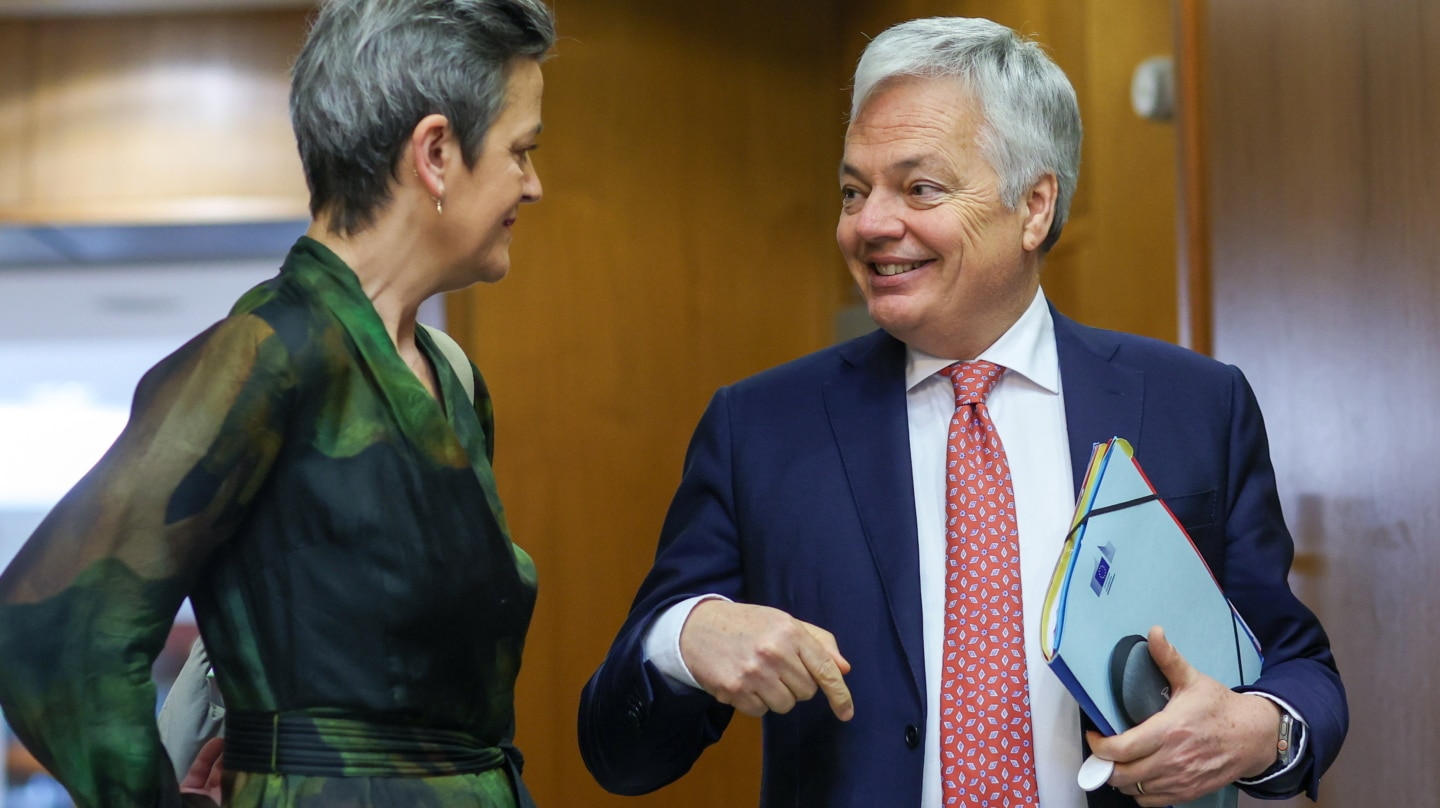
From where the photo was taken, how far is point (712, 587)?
176cm

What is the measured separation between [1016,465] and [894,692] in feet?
1.00

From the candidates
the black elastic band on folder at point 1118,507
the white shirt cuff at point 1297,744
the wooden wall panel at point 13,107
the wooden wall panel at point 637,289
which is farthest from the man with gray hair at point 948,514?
the wooden wall panel at point 13,107

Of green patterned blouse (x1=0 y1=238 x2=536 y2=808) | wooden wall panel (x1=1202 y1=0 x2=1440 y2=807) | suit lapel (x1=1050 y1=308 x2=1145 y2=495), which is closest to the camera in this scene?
green patterned blouse (x1=0 y1=238 x2=536 y2=808)

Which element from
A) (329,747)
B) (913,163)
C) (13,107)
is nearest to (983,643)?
(913,163)

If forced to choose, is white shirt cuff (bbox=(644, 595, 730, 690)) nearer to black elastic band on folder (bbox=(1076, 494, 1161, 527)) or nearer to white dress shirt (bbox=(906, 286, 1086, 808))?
white dress shirt (bbox=(906, 286, 1086, 808))

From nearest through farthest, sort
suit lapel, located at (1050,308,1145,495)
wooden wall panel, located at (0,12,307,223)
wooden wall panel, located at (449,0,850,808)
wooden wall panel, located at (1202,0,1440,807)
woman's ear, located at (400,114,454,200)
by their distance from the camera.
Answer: woman's ear, located at (400,114,454,200), suit lapel, located at (1050,308,1145,495), wooden wall panel, located at (1202,0,1440,807), wooden wall panel, located at (449,0,850,808), wooden wall panel, located at (0,12,307,223)

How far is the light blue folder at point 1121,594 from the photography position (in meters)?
1.36

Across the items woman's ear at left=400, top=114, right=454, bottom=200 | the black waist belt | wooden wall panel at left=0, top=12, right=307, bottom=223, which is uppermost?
wooden wall panel at left=0, top=12, right=307, bottom=223

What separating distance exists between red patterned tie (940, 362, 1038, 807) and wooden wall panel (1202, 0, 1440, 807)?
73 centimetres

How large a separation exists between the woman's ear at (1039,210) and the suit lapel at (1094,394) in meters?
0.12

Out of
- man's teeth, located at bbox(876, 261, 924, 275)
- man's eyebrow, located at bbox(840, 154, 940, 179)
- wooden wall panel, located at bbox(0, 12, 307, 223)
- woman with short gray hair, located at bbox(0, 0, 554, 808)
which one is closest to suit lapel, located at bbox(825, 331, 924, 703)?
man's teeth, located at bbox(876, 261, 924, 275)

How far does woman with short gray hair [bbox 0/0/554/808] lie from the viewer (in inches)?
44.0

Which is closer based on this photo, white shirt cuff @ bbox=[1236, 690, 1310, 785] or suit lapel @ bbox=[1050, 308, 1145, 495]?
white shirt cuff @ bbox=[1236, 690, 1310, 785]

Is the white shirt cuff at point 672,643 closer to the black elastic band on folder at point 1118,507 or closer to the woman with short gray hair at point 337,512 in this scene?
the woman with short gray hair at point 337,512
